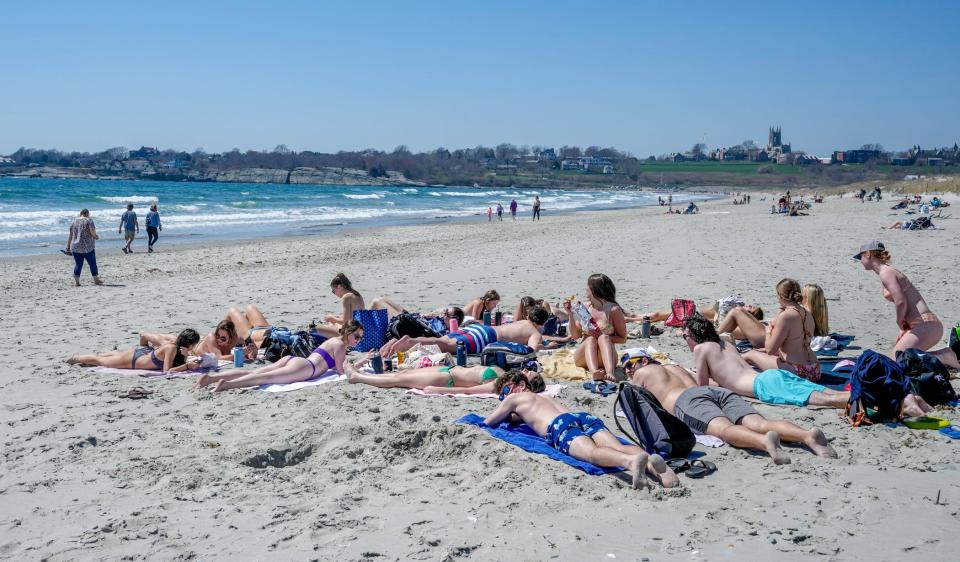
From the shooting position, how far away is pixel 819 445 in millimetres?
4469

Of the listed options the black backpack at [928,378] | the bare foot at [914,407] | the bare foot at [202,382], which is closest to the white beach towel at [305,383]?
the bare foot at [202,382]

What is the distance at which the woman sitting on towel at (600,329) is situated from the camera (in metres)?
6.38

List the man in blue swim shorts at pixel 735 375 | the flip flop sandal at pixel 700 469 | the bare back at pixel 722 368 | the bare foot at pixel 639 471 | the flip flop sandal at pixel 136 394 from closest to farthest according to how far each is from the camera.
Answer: the bare foot at pixel 639 471 < the flip flop sandal at pixel 700 469 < the man in blue swim shorts at pixel 735 375 < the bare back at pixel 722 368 < the flip flop sandal at pixel 136 394

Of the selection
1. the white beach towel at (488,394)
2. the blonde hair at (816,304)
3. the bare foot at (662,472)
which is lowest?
the white beach towel at (488,394)

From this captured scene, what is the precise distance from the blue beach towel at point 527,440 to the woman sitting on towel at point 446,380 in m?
0.77

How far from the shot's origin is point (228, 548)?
3.57 metres

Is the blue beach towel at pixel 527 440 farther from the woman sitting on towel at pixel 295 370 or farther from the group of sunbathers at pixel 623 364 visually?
the woman sitting on towel at pixel 295 370

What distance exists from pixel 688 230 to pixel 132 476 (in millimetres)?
21541

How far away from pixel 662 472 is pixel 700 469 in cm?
31

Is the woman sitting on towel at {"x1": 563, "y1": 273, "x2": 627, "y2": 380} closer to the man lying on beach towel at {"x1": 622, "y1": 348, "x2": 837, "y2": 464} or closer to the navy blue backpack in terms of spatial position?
the man lying on beach towel at {"x1": 622, "y1": 348, "x2": 837, "y2": 464}

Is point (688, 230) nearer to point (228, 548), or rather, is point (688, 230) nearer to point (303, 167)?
point (228, 548)

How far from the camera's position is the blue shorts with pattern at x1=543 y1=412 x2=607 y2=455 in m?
4.57

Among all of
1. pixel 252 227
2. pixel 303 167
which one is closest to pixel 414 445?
pixel 252 227

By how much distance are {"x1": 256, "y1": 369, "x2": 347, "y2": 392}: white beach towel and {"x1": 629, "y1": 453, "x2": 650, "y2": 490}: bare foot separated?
305 centimetres
